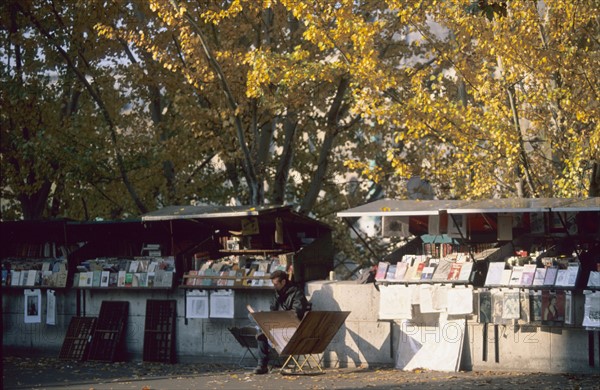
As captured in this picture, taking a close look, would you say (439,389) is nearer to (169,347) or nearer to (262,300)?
(262,300)

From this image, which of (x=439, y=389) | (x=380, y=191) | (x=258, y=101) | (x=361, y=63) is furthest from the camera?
(x=380, y=191)

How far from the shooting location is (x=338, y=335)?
1894 centimetres

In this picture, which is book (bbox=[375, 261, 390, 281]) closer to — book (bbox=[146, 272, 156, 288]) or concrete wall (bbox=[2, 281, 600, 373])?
concrete wall (bbox=[2, 281, 600, 373])

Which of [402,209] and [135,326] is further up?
[402,209]

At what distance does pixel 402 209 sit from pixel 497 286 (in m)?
2.00

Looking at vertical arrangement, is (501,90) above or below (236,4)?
below

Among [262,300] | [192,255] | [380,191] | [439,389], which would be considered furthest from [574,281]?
[380,191]

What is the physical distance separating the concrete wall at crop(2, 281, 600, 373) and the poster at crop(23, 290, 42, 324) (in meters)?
0.13

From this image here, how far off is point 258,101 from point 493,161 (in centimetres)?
592

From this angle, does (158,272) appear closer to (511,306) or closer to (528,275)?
(511,306)

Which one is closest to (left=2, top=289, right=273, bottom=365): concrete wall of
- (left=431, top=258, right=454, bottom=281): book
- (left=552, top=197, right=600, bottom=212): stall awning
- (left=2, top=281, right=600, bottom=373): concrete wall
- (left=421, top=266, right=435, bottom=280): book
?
(left=2, top=281, right=600, bottom=373): concrete wall

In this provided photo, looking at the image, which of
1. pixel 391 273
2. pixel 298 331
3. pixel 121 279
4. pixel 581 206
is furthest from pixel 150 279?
pixel 581 206

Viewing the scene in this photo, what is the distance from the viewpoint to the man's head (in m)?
18.0

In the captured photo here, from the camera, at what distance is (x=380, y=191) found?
3588cm
